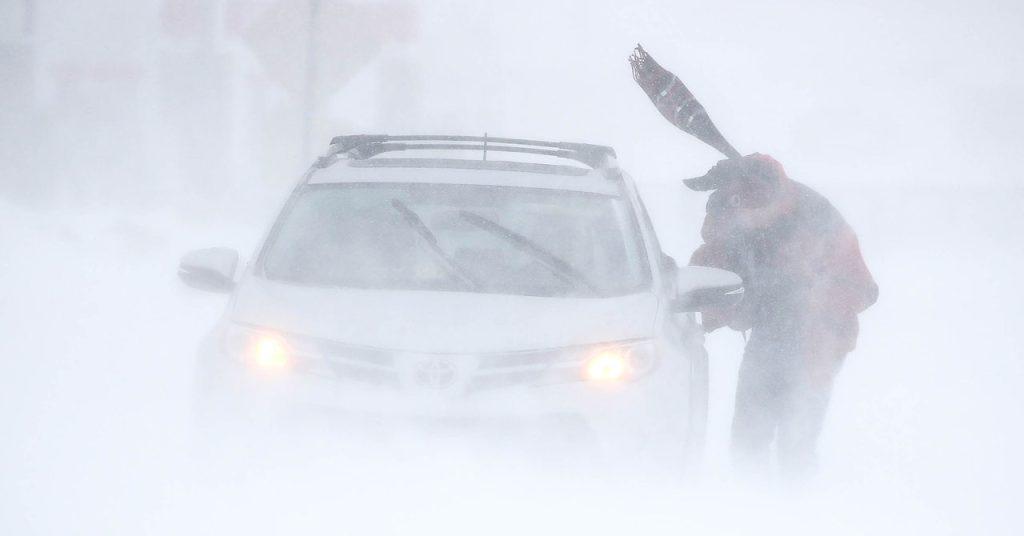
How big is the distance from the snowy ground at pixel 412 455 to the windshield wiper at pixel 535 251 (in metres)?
0.77

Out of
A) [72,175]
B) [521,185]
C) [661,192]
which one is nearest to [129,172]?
[72,175]

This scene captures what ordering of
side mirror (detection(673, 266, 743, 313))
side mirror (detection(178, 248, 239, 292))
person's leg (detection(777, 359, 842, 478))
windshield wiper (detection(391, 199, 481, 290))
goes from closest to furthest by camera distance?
windshield wiper (detection(391, 199, 481, 290)) → side mirror (detection(178, 248, 239, 292)) → side mirror (detection(673, 266, 743, 313)) → person's leg (detection(777, 359, 842, 478))

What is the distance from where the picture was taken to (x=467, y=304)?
431cm

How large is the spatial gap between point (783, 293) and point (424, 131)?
16.3 meters

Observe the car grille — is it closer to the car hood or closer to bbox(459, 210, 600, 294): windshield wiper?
the car hood

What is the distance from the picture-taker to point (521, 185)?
5016 millimetres

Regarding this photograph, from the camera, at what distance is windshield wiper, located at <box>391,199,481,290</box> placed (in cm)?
451

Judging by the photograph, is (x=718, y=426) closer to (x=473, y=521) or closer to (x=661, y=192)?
(x=473, y=521)

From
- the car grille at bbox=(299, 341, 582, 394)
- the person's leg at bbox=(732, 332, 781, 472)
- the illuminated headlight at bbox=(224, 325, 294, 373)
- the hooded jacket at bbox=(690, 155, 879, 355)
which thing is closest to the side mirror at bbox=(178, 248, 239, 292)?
the illuminated headlight at bbox=(224, 325, 294, 373)

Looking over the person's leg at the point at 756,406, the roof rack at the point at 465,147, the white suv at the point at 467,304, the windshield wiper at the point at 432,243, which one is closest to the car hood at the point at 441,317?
the white suv at the point at 467,304

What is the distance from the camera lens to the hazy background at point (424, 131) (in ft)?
13.5

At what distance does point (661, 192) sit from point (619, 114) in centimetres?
562

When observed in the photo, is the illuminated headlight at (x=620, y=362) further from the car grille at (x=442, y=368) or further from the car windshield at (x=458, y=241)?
the car windshield at (x=458, y=241)

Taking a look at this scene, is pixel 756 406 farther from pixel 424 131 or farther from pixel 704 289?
pixel 424 131
